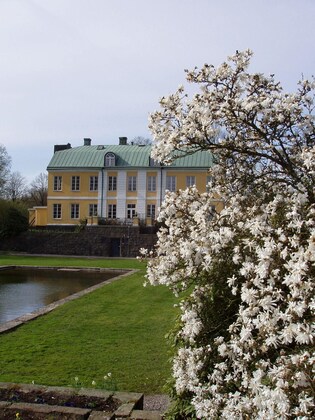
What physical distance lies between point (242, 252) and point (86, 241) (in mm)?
39629

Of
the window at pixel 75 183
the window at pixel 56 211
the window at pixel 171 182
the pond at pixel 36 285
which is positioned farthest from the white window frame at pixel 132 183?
the pond at pixel 36 285

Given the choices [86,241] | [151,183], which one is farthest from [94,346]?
[151,183]

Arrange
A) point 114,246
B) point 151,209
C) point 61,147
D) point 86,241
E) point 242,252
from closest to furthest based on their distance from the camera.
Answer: point 242,252 < point 114,246 < point 86,241 < point 151,209 < point 61,147

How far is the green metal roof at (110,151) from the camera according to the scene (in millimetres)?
46031

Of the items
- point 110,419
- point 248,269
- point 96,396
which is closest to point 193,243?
point 248,269

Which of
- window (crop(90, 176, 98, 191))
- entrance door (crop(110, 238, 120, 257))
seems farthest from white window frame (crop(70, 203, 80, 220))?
entrance door (crop(110, 238, 120, 257))

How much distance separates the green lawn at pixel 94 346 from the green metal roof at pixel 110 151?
108 ft

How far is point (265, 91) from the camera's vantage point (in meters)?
5.06

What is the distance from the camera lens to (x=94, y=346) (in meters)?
8.84

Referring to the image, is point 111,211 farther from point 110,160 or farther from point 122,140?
point 122,140

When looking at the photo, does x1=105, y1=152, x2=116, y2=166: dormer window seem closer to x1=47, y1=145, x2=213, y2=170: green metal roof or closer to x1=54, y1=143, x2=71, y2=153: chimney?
x1=47, y1=145, x2=213, y2=170: green metal roof

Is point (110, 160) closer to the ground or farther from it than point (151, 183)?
Result: farther from it

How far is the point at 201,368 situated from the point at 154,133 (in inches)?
94.5

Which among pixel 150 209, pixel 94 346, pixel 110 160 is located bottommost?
pixel 94 346
